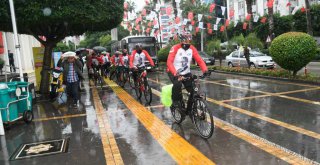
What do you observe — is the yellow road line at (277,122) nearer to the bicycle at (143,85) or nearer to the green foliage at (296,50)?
the bicycle at (143,85)

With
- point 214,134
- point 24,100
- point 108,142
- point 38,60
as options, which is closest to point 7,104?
point 24,100

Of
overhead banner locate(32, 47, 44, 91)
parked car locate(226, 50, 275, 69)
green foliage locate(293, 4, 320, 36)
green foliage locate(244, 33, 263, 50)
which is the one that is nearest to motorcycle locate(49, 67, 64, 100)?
overhead banner locate(32, 47, 44, 91)

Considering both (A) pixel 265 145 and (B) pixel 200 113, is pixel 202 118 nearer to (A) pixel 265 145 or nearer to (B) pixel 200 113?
(B) pixel 200 113

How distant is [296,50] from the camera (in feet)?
44.4

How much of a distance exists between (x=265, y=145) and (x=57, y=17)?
28.8 feet

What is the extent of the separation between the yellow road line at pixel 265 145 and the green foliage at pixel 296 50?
748cm

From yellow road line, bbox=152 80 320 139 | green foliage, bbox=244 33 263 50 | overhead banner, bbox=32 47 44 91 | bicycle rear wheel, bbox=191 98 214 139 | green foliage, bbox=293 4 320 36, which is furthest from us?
green foliage, bbox=293 4 320 36

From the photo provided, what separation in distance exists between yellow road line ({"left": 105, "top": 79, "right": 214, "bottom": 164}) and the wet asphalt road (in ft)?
0.29

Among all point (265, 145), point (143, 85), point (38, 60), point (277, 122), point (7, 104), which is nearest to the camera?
point (265, 145)

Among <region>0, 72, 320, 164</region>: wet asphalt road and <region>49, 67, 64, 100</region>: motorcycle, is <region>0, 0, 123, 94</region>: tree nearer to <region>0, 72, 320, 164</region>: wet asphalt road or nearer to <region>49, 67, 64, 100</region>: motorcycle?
<region>49, 67, 64, 100</region>: motorcycle

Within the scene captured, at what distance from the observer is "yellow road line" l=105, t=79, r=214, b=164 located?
525 centimetres

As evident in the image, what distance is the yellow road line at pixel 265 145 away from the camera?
495 cm

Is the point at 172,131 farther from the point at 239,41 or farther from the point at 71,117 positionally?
the point at 239,41

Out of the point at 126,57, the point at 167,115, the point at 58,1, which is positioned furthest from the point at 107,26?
the point at 167,115
